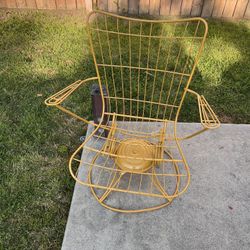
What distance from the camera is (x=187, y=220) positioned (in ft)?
6.44

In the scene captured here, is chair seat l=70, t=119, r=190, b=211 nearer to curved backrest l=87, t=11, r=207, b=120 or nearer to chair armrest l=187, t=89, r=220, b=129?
chair armrest l=187, t=89, r=220, b=129

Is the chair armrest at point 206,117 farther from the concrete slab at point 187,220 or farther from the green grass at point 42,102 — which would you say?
the green grass at point 42,102

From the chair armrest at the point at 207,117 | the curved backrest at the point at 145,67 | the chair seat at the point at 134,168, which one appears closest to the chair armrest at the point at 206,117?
the chair armrest at the point at 207,117

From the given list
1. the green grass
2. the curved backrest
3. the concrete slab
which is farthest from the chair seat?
the curved backrest

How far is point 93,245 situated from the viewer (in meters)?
1.84

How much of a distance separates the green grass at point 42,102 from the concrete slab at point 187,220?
0.21 metres

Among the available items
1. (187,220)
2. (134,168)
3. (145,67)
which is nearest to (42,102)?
(145,67)

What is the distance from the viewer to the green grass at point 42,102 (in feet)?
6.94

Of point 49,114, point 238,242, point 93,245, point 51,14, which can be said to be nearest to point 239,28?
point 51,14

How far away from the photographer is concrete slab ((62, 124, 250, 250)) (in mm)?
1856

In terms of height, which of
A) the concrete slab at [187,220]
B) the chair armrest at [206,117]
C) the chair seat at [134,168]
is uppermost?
the chair armrest at [206,117]

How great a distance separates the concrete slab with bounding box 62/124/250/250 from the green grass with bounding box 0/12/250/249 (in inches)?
8.1

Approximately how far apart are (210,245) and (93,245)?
2.38 feet

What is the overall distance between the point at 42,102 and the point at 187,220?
182cm
